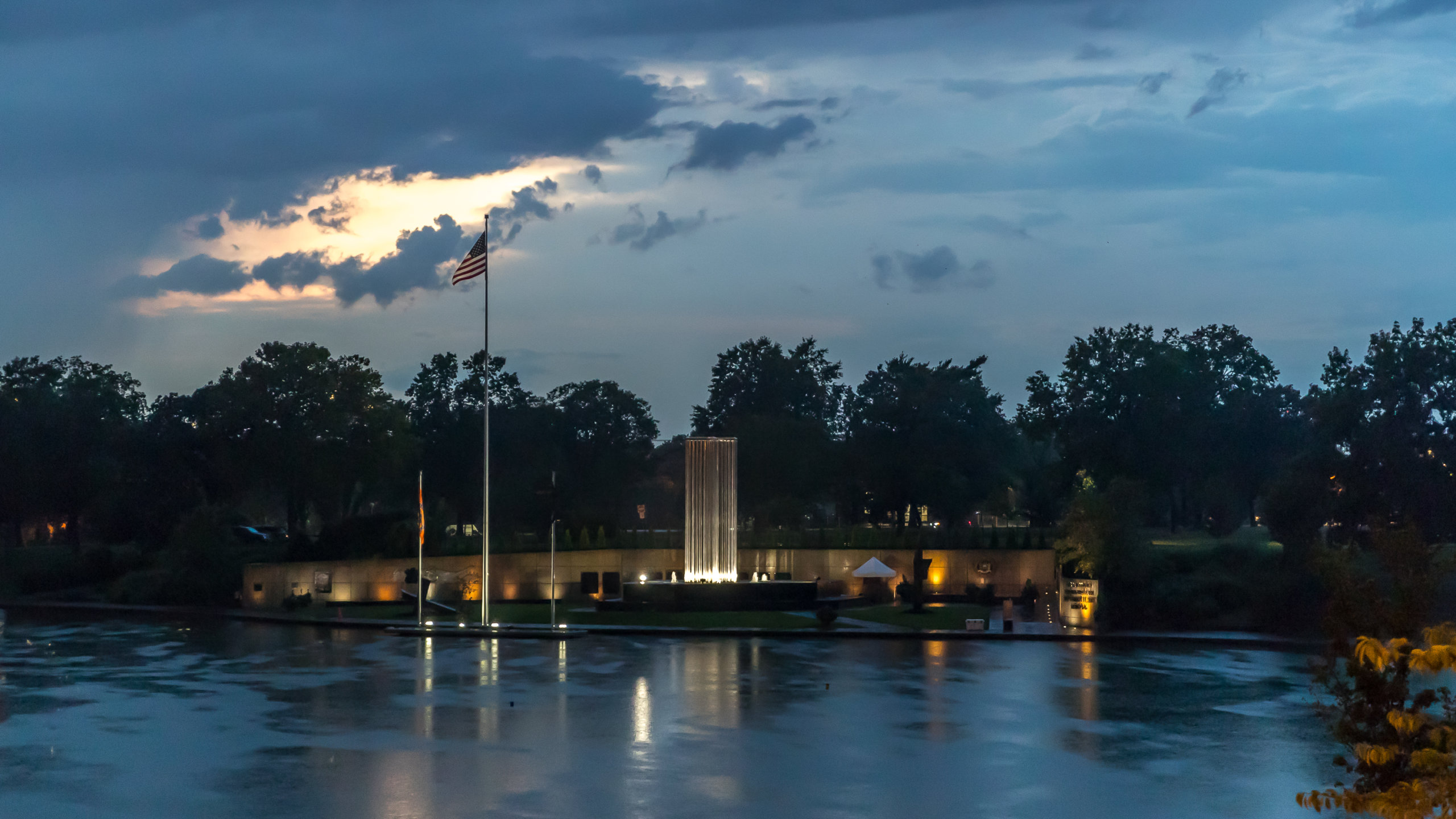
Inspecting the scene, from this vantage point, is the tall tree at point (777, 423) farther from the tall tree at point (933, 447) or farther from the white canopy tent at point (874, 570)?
the white canopy tent at point (874, 570)

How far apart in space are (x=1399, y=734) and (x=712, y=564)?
129ft

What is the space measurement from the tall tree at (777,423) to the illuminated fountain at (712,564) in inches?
1117

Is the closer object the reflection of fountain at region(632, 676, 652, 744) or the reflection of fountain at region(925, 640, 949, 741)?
the reflection of fountain at region(632, 676, 652, 744)

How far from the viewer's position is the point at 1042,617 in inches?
1772

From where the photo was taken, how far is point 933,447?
82.6 metres

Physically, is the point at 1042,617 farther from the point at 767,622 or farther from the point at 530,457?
the point at 530,457

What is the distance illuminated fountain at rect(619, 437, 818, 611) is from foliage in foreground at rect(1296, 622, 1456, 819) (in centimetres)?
3585

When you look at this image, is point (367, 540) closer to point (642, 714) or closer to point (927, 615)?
point (927, 615)

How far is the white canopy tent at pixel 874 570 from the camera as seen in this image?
51469mm

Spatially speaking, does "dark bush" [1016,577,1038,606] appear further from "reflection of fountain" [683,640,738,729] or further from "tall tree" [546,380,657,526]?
"tall tree" [546,380,657,526]

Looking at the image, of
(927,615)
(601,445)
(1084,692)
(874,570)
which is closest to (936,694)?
(1084,692)

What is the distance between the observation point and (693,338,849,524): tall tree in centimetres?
8662

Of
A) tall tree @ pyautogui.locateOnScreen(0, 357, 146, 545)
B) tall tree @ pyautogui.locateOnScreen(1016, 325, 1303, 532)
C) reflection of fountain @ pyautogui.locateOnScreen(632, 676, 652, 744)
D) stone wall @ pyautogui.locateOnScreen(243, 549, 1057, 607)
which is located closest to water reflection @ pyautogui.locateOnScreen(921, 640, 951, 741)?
reflection of fountain @ pyautogui.locateOnScreen(632, 676, 652, 744)

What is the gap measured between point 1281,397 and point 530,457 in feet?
164
